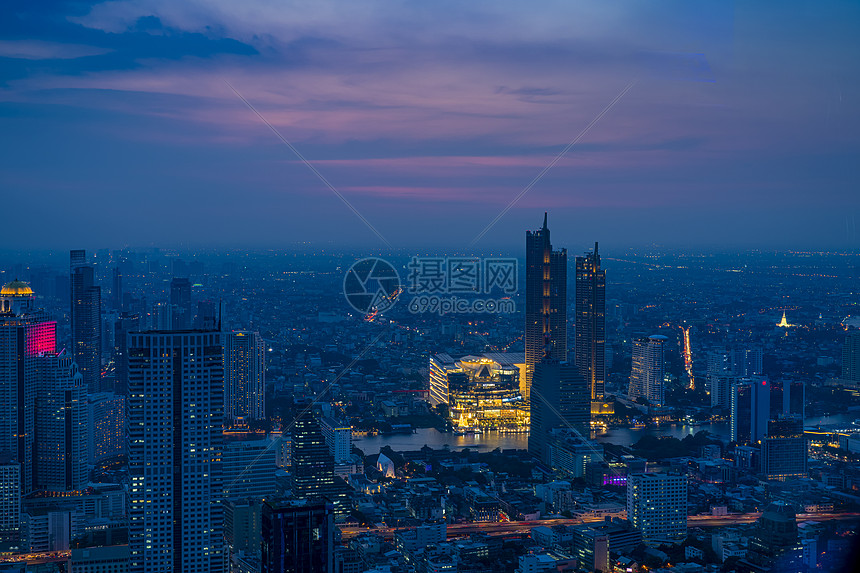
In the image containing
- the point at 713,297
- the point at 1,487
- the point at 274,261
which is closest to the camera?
the point at 1,487

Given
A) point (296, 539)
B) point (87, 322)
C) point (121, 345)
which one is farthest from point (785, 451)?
point (87, 322)

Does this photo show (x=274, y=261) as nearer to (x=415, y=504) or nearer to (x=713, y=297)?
(x=415, y=504)

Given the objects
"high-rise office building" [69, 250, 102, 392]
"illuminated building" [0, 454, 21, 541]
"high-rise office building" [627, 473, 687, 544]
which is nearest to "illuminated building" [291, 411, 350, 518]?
"illuminated building" [0, 454, 21, 541]

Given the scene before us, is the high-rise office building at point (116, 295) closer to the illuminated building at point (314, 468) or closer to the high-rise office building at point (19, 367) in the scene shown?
the high-rise office building at point (19, 367)

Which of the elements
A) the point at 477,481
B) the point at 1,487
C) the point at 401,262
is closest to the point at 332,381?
the point at 401,262

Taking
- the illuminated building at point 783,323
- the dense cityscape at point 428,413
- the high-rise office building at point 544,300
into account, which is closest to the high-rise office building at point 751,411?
the dense cityscape at point 428,413

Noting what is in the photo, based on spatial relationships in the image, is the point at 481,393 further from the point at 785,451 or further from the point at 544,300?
the point at 785,451
